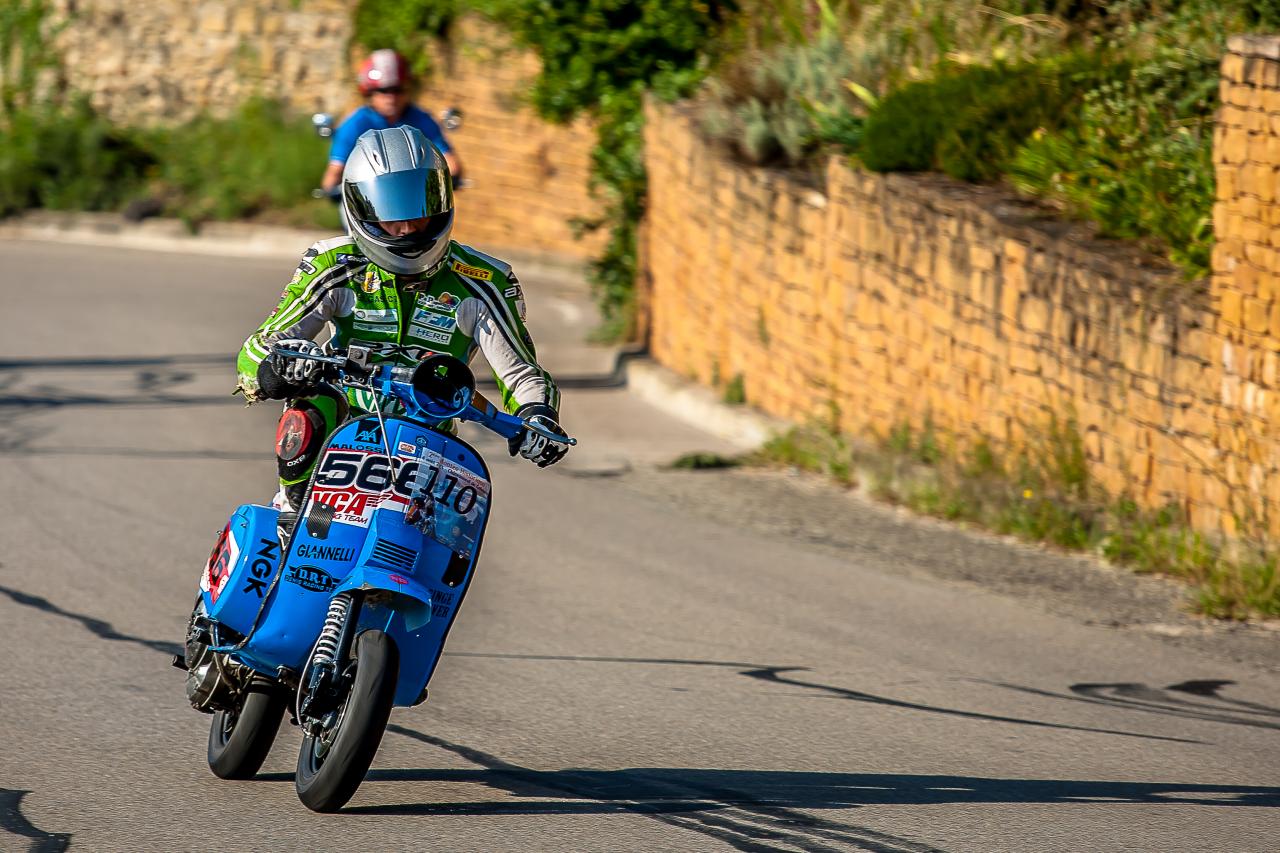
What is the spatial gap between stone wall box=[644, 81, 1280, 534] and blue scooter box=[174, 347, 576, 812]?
16.5 ft

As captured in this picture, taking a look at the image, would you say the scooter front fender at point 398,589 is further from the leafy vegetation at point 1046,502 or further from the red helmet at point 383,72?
the red helmet at point 383,72

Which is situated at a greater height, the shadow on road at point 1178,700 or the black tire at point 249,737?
the black tire at point 249,737

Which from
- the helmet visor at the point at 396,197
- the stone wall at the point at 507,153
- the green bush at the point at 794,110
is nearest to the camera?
the helmet visor at the point at 396,197

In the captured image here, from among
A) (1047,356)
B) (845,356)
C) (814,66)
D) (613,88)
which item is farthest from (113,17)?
(1047,356)

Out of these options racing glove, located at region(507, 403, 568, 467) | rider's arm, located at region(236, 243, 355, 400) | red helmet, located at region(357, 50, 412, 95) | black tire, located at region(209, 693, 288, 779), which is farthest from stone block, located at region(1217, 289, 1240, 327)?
red helmet, located at region(357, 50, 412, 95)

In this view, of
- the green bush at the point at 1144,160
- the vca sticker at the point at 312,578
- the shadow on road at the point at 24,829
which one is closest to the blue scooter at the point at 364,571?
the vca sticker at the point at 312,578

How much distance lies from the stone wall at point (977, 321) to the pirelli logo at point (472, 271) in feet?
15.5

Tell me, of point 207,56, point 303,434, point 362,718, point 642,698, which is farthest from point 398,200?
point 207,56

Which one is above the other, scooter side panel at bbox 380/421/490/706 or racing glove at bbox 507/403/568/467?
racing glove at bbox 507/403/568/467

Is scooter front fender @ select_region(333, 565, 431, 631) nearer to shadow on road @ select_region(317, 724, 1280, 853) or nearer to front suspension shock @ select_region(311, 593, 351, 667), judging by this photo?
front suspension shock @ select_region(311, 593, 351, 667)

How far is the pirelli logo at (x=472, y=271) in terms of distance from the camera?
5664 millimetres

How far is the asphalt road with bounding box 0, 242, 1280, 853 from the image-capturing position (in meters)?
5.38

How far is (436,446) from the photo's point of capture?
526 cm

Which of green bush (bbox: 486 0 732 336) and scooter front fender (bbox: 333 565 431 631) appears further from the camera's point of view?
green bush (bbox: 486 0 732 336)
